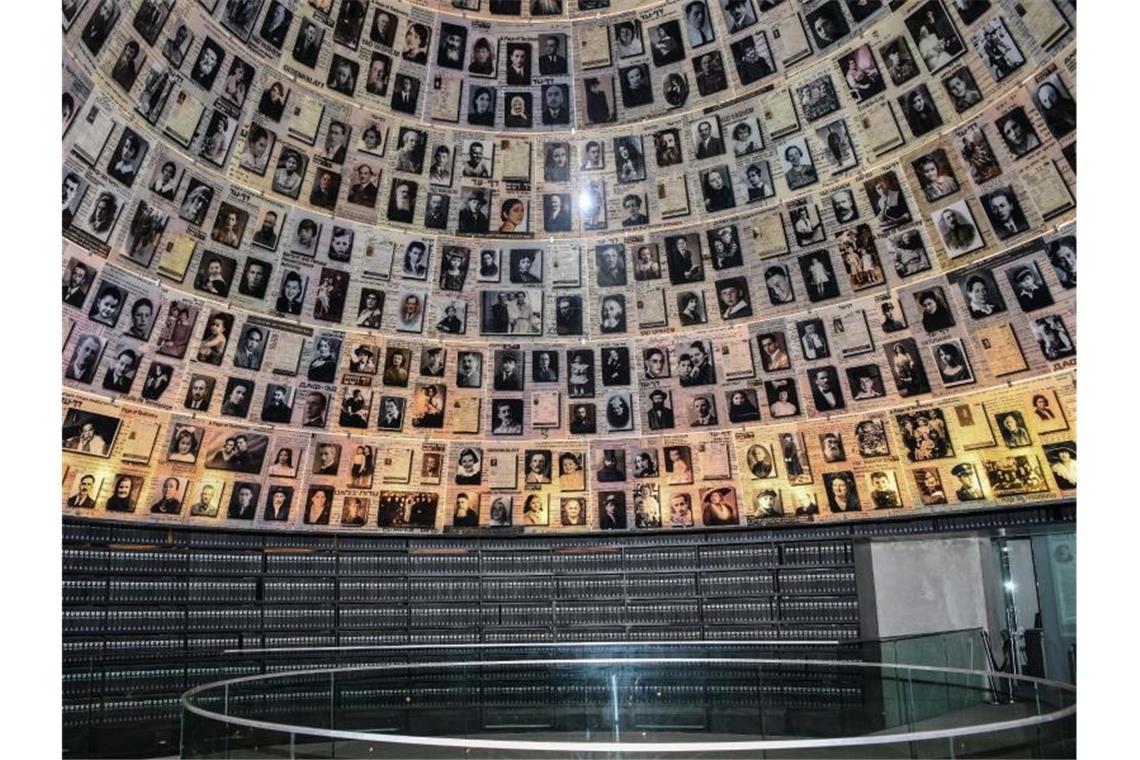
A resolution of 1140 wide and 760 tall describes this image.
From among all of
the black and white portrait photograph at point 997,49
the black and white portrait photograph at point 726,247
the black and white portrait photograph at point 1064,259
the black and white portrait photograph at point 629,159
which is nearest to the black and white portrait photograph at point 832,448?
the black and white portrait photograph at point 726,247

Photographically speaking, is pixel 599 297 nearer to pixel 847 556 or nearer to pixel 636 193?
pixel 636 193

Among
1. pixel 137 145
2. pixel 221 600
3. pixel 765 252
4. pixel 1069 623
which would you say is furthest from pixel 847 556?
pixel 137 145

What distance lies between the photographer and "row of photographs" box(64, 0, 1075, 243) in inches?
552

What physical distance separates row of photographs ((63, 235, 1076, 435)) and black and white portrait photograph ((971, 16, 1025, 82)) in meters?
2.41

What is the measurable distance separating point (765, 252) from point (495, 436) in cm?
571

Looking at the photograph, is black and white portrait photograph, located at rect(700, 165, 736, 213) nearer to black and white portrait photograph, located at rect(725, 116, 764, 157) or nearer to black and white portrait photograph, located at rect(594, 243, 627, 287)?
black and white portrait photograph, located at rect(725, 116, 764, 157)

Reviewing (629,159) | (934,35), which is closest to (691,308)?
(629,159)

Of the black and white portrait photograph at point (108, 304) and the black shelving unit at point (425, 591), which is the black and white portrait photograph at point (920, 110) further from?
the black and white portrait photograph at point (108, 304)

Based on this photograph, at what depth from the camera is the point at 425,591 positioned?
17.6m

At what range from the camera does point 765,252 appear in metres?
16.4

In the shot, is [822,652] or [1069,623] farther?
[1069,623]

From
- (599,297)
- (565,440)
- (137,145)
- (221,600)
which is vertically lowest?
(221,600)

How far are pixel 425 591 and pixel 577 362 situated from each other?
16.0 feet

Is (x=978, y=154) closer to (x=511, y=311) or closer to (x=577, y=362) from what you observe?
(x=577, y=362)
